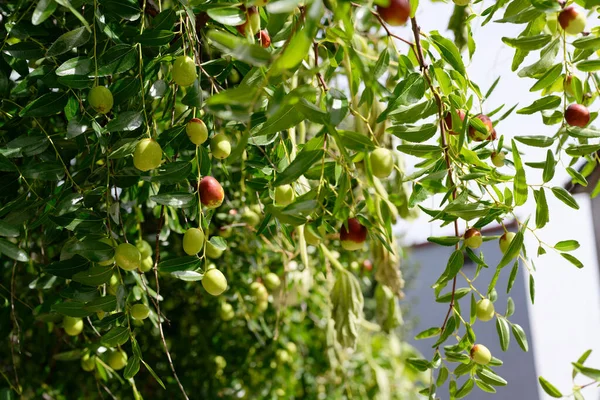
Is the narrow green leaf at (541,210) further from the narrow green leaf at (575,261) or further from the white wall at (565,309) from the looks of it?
the white wall at (565,309)

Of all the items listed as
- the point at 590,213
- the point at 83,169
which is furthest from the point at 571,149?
the point at 590,213

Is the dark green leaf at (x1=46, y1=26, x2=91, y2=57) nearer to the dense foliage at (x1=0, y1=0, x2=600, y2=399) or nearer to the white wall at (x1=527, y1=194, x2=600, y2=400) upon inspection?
the dense foliage at (x1=0, y1=0, x2=600, y2=399)

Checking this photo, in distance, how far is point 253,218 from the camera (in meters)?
0.95

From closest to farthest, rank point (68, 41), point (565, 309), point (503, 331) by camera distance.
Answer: point (68, 41)
point (503, 331)
point (565, 309)

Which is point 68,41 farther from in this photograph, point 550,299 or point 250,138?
point 550,299

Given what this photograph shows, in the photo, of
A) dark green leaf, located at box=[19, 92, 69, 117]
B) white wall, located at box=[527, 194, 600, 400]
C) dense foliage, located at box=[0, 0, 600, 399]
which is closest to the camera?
dense foliage, located at box=[0, 0, 600, 399]

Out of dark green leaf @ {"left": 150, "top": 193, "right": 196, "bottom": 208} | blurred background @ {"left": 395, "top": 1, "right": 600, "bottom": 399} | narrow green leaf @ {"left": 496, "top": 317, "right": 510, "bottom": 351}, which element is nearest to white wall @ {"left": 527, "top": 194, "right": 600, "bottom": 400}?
blurred background @ {"left": 395, "top": 1, "right": 600, "bottom": 399}

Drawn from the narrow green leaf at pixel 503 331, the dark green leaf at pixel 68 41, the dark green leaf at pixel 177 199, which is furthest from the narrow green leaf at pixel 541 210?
the dark green leaf at pixel 68 41

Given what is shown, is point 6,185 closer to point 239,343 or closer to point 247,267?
point 247,267

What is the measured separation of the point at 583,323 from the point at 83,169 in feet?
6.46

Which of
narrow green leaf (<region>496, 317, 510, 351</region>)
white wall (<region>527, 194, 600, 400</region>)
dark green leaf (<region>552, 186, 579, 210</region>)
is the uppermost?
dark green leaf (<region>552, 186, 579, 210</region>)

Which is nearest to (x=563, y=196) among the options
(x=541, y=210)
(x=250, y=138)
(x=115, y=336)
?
(x=541, y=210)

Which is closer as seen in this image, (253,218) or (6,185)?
(6,185)

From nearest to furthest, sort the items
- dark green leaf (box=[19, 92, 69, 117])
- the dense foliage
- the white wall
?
the dense foliage < dark green leaf (box=[19, 92, 69, 117]) < the white wall
